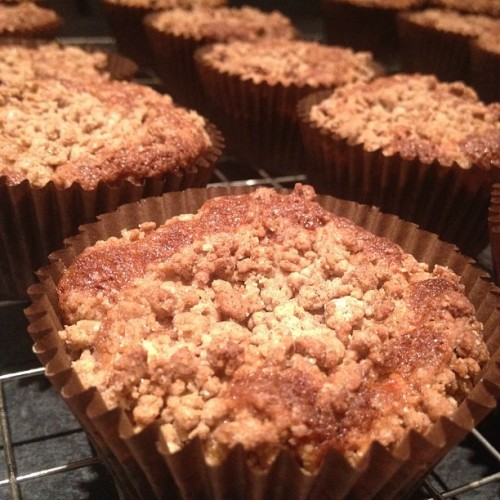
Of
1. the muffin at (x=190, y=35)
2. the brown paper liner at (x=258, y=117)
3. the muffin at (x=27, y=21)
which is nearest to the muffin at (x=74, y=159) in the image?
the brown paper liner at (x=258, y=117)

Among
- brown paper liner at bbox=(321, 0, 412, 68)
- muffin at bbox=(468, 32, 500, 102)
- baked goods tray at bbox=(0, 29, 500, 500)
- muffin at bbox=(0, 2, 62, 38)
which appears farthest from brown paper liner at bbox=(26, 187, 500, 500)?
brown paper liner at bbox=(321, 0, 412, 68)

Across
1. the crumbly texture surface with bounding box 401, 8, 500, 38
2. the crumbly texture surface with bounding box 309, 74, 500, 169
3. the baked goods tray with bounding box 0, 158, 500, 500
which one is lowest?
the baked goods tray with bounding box 0, 158, 500, 500

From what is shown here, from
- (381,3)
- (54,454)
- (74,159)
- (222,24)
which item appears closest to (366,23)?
(381,3)

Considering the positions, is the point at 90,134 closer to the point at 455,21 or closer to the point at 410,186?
the point at 410,186

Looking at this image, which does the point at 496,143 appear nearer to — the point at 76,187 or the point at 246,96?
the point at 246,96

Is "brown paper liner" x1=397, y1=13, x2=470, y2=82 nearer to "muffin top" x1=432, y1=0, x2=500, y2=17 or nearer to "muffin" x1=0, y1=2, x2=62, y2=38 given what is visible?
"muffin top" x1=432, y1=0, x2=500, y2=17

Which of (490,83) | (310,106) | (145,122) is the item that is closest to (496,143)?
(310,106)
